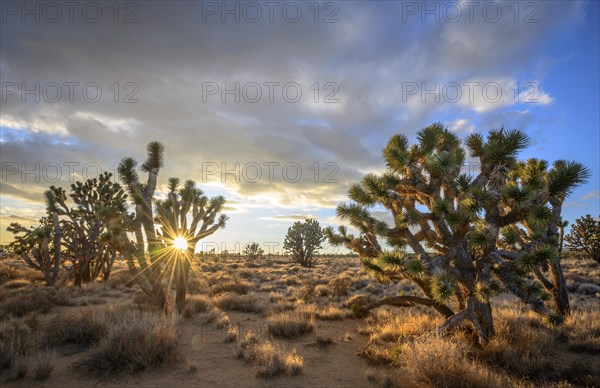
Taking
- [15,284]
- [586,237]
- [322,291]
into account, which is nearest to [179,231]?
[322,291]

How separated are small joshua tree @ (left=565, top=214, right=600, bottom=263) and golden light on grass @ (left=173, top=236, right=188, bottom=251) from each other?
21.4 m

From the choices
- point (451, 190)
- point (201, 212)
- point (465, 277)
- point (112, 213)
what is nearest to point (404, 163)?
point (451, 190)

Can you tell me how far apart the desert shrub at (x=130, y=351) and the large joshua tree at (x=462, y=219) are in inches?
203

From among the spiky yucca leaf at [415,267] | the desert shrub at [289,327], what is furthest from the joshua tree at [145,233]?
the spiky yucca leaf at [415,267]

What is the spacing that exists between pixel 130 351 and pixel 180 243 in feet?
17.6

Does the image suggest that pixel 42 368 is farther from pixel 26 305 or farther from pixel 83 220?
pixel 83 220

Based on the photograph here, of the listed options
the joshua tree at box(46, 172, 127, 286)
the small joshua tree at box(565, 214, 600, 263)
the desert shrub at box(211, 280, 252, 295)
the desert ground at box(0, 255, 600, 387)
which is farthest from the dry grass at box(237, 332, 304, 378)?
the small joshua tree at box(565, 214, 600, 263)

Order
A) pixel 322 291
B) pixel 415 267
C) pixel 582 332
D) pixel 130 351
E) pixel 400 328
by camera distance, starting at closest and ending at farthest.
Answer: pixel 130 351, pixel 415 267, pixel 582 332, pixel 400 328, pixel 322 291

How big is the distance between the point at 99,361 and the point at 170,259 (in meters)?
5.38

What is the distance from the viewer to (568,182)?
618 cm

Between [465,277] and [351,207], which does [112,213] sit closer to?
[351,207]

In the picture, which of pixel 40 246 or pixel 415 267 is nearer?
pixel 415 267

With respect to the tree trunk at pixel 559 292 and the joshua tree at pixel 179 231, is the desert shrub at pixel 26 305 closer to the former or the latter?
the joshua tree at pixel 179 231

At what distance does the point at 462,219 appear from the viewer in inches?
269
